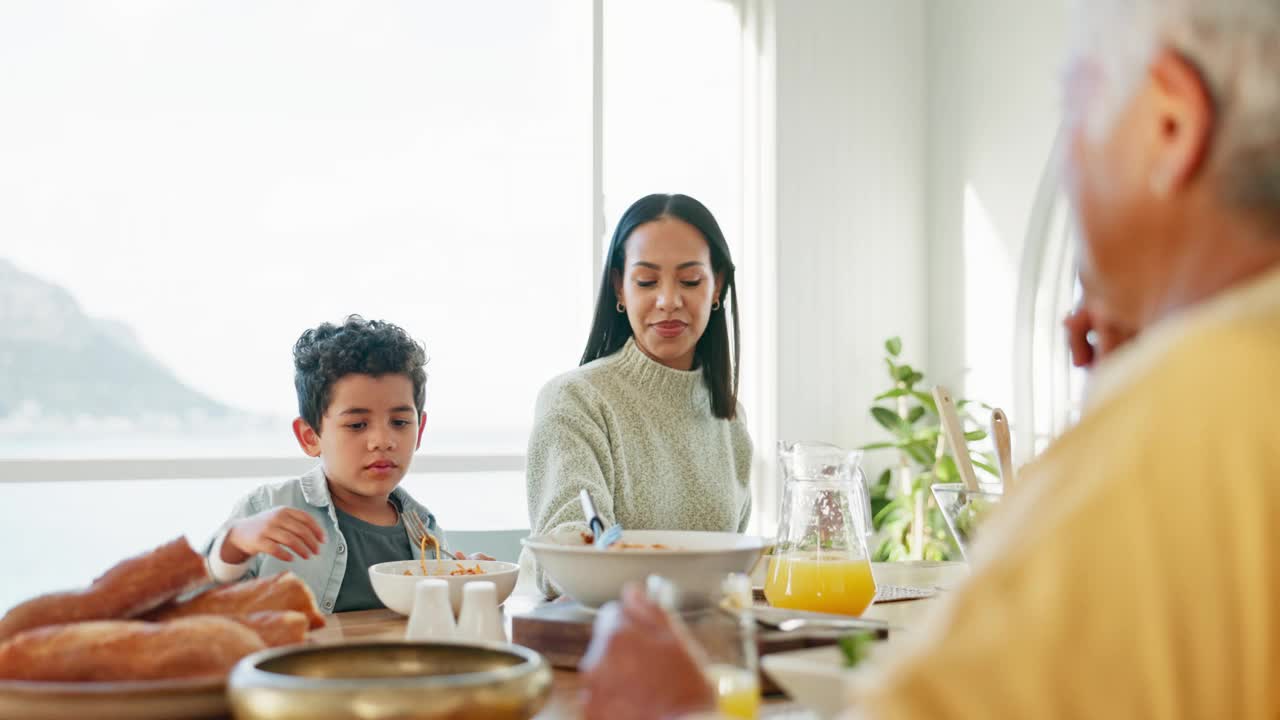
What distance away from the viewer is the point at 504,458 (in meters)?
4.18

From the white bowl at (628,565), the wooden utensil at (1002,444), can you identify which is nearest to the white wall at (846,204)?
the wooden utensil at (1002,444)

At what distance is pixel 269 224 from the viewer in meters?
3.82

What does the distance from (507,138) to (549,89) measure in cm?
28

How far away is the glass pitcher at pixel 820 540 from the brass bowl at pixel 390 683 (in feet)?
1.83

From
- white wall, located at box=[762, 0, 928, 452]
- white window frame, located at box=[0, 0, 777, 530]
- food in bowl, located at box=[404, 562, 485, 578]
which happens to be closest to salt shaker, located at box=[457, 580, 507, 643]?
food in bowl, located at box=[404, 562, 485, 578]

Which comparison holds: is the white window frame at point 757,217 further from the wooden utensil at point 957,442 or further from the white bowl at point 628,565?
the white bowl at point 628,565

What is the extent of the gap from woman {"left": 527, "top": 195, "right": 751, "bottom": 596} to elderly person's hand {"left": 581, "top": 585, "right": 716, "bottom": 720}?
164 cm

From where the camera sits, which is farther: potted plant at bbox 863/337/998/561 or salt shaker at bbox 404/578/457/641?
potted plant at bbox 863/337/998/561

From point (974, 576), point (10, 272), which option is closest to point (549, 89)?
point (10, 272)

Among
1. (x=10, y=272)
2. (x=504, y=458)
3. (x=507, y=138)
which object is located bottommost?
(x=504, y=458)

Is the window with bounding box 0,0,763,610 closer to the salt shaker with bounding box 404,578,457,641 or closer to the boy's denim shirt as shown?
the boy's denim shirt

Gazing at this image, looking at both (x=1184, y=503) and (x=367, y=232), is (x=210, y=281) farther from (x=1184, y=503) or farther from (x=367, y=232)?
(x=1184, y=503)

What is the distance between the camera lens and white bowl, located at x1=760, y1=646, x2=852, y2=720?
2.72 feet

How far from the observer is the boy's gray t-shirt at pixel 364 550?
6.85 feet
